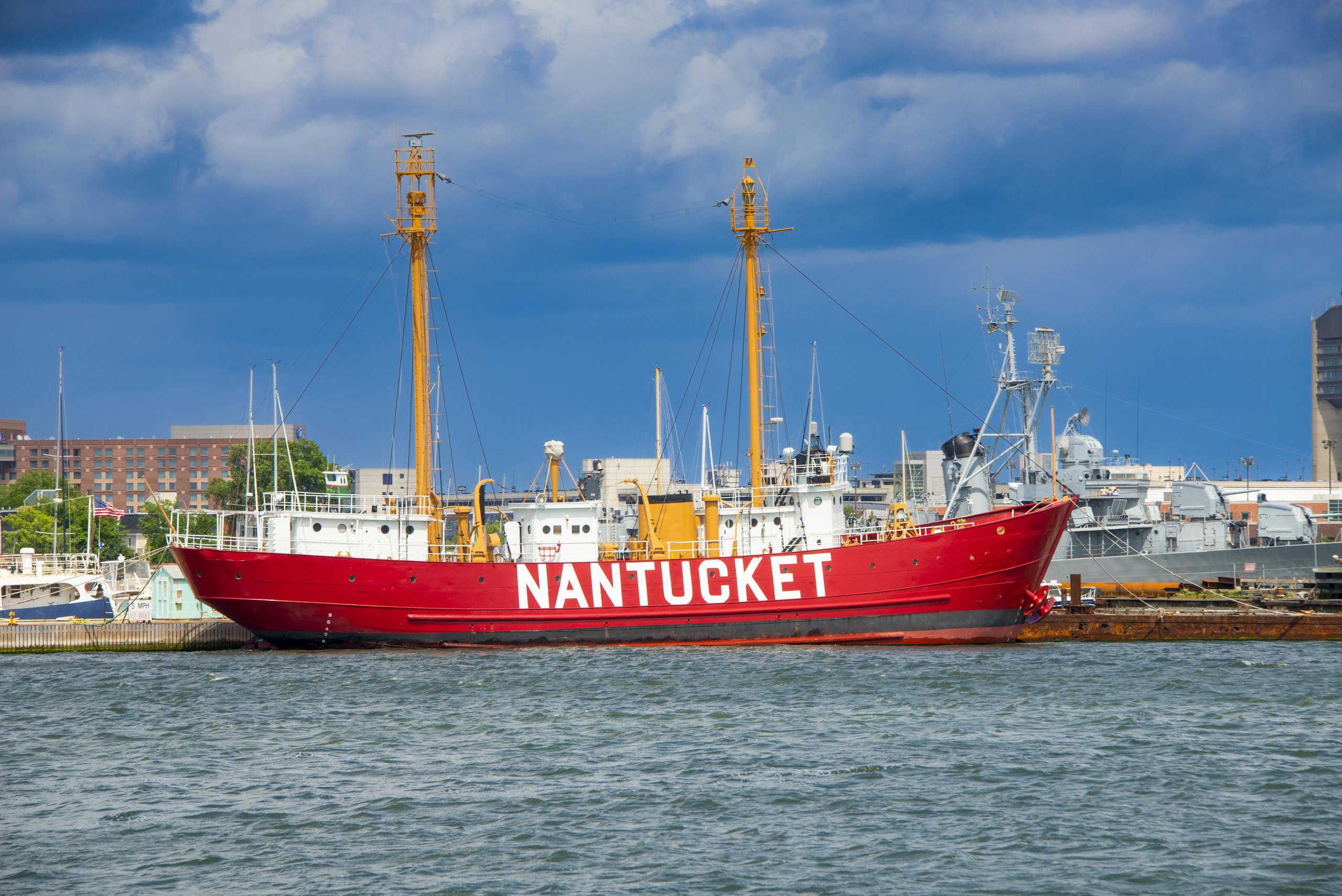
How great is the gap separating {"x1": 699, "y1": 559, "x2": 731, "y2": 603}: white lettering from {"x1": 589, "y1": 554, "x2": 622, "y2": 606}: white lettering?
203 cm

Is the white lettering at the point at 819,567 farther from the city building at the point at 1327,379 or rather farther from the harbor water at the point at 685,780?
the city building at the point at 1327,379

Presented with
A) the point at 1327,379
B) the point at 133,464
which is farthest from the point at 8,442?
the point at 1327,379

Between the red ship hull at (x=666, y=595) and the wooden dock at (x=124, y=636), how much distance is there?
379 centimetres

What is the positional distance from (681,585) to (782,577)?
8.23ft

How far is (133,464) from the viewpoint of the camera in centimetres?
13150

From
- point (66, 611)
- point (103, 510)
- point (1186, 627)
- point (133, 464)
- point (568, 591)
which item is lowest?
point (1186, 627)

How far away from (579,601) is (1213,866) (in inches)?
811

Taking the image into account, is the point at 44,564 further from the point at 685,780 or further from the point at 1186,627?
the point at 1186,627

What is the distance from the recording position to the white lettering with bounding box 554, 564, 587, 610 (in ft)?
107

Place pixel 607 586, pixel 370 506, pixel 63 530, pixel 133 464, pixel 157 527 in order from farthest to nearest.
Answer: pixel 133 464
pixel 157 527
pixel 63 530
pixel 370 506
pixel 607 586

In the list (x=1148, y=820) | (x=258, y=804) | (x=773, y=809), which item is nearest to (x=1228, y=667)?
(x=1148, y=820)

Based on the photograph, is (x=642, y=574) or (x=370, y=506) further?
(x=370, y=506)

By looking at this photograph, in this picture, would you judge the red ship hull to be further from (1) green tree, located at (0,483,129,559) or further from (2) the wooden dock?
(1) green tree, located at (0,483,129,559)

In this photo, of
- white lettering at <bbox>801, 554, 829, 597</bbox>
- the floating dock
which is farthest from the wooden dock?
the floating dock
